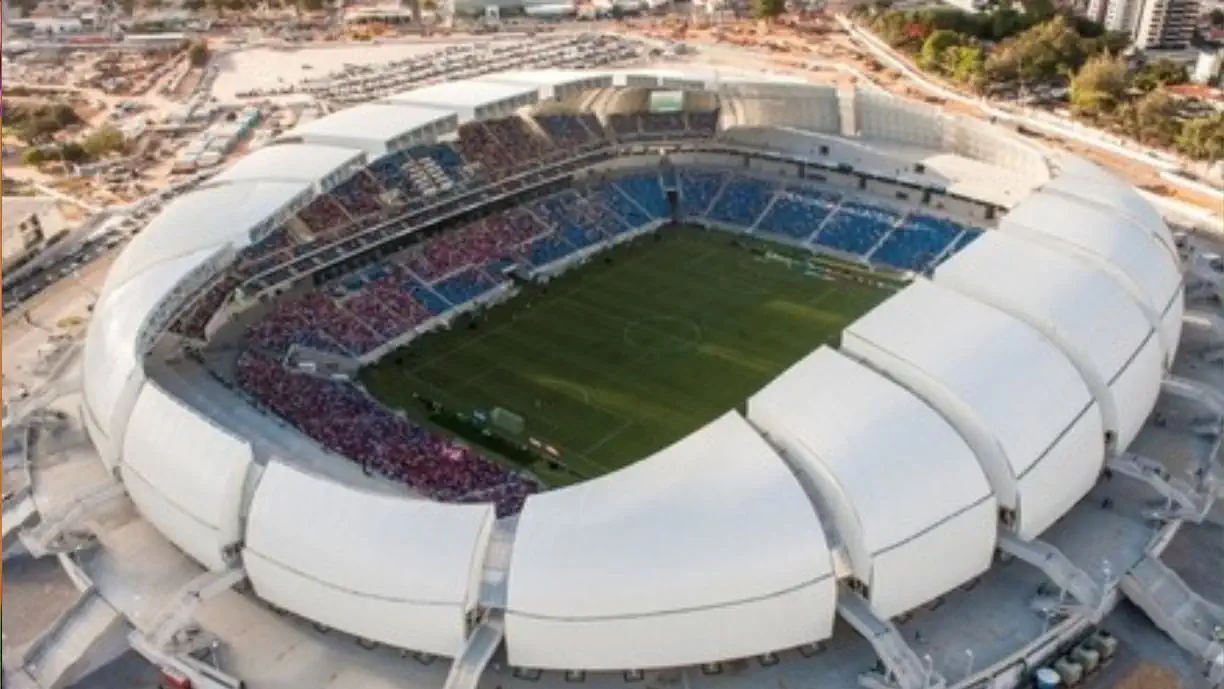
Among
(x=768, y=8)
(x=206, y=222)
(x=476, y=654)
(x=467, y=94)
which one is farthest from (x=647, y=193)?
(x=768, y=8)

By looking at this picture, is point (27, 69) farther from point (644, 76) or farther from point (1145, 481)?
point (1145, 481)

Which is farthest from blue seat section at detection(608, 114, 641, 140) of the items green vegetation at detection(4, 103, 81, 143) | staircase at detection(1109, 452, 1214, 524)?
green vegetation at detection(4, 103, 81, 143)

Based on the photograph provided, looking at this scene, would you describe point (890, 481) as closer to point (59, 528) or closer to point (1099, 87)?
point (59, 528)

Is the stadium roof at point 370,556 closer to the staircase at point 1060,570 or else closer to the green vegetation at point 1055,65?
the staircase at point 1060,570

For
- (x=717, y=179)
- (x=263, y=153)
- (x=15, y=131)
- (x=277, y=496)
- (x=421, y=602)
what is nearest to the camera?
(x=421, y=602)

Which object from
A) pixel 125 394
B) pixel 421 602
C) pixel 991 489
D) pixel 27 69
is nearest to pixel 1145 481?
pixel 991 489

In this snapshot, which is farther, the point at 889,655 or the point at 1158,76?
the point at 1158,76
